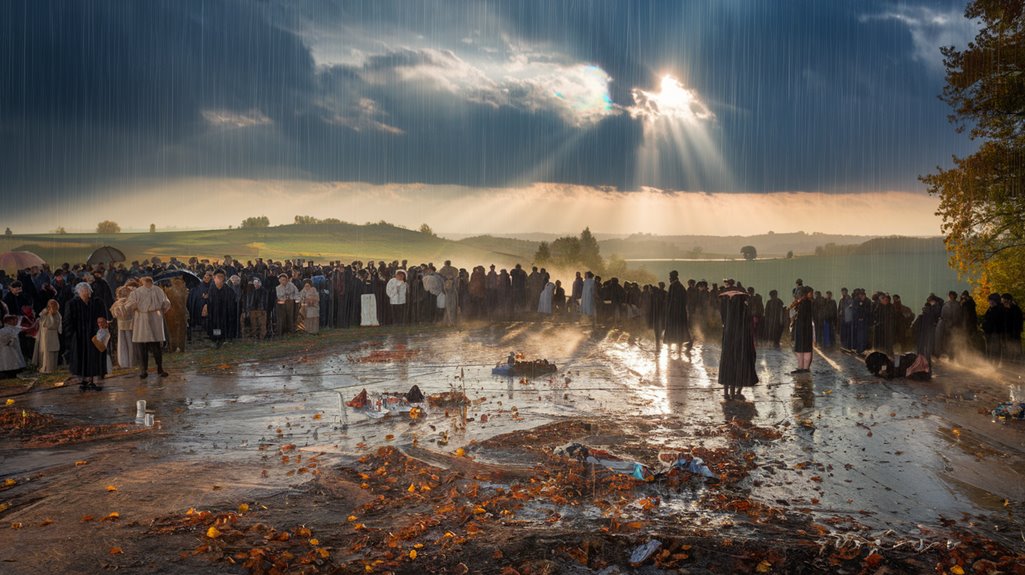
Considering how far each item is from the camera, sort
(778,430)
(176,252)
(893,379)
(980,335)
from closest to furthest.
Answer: (778,430) < (893,379) < (980,335) < (176,252)

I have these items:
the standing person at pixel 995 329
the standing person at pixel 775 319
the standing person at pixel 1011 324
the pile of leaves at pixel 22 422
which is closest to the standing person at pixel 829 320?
the standing person at pixel 775 319

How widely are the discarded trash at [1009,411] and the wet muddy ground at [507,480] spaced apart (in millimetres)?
502

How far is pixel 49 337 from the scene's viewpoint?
1442 centimetres

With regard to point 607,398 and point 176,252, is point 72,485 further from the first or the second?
point 176,252

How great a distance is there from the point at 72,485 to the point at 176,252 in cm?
7689

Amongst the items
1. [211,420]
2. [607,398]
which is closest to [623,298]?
[607,398]

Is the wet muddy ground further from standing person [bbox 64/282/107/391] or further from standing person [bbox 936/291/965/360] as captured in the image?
standing person [bbox 936/291/965/360]

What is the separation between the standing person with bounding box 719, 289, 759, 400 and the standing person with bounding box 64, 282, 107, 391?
12.0 metres

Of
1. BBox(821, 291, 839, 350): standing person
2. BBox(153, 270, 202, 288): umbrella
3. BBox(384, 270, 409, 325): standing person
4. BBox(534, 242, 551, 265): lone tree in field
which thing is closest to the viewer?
BBox(153, 270, 202, 288): umbrella

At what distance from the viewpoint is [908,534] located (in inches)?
253

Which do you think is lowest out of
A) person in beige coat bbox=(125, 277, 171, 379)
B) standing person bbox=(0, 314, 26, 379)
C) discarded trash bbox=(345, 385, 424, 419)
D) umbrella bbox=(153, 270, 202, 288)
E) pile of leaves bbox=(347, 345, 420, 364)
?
pile of leaves bbox=(347, 345, 420, 364)

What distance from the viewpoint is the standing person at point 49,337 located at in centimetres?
1423

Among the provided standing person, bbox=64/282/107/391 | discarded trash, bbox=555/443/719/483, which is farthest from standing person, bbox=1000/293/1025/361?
standing person, bbox=64/282/107/391

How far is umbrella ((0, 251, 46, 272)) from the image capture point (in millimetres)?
25859
